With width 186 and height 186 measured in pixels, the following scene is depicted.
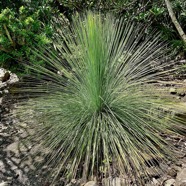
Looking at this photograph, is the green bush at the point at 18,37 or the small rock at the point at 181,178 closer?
the small rock at the point at 181,178

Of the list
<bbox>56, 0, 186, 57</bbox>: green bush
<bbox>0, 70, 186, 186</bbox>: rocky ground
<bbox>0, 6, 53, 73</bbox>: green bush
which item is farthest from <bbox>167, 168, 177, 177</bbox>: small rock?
<bbox>56, 0, 186, 57</bbox>: green bush

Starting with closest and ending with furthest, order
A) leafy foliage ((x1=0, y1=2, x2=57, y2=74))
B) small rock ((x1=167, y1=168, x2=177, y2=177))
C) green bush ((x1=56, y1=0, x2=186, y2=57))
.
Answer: small rock ((x1=167, y1=168, x2=177, y2=177)), leafy foliage ((x1=0, y1=2, x2=57, y2=74)), green bush ((x1=56, y1=0, x2=186, y2=57))

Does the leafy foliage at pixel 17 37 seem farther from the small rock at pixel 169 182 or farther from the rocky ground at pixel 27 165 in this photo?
the small rock at pixel 169 182

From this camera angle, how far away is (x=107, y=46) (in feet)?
7.37

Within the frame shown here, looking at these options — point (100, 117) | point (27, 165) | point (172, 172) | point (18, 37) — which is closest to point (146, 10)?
point (18, 37)

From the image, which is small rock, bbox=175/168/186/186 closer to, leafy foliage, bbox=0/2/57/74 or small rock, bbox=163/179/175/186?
small rock, bbox=163/179/175/186

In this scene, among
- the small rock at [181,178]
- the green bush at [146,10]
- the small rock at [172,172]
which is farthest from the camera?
the green bush at [146,10]

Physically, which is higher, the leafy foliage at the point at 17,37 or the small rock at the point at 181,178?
the leafy foliage at the point at 17,37

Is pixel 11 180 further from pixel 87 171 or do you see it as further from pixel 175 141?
pixel 175 141

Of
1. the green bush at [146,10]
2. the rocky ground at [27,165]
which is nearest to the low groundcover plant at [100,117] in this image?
the rocky ground at [27,165]

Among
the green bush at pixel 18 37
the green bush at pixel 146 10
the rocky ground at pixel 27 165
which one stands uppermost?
the green bush at pixel 146 10

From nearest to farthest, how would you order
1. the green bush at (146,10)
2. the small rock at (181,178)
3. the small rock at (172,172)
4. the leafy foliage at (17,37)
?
the small rock at (181,178), the small rock at (172,172), the leafy foliage at (17,37), the green bush at (146,10)

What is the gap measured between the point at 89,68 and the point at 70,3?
193 cm

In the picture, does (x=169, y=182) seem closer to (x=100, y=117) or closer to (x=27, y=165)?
(x=100, y=117)
